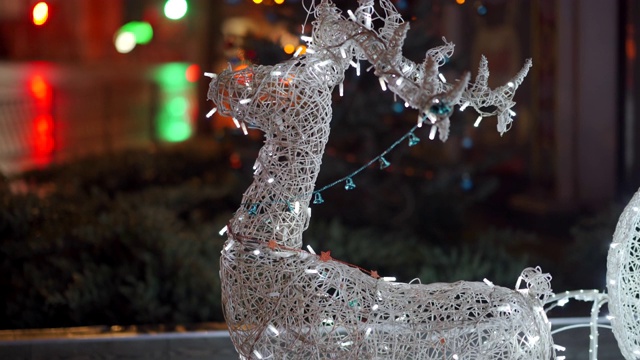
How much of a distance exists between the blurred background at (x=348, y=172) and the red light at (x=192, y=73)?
4.19 ft

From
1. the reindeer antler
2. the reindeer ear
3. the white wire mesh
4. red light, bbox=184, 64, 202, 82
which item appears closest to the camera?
the reindeer antler

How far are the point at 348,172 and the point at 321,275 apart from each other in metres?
3.05

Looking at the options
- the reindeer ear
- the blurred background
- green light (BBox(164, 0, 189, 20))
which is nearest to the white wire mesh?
the reindeer ear

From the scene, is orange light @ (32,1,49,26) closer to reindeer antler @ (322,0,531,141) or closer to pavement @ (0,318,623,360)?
pavement @ (0,318,623,360)

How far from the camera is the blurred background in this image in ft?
13.9

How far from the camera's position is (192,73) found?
15.0 metres

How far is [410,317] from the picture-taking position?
7.26 feet

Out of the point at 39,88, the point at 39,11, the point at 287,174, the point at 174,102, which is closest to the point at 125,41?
the point at 39,11

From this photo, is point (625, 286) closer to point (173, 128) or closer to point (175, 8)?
point (175, 8)

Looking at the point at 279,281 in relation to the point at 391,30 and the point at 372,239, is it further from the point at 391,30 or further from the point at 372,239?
the point at 372,239

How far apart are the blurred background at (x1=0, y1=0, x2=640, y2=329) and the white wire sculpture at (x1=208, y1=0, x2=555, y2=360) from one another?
0.73 feet

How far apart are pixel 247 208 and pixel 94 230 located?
2466 mm

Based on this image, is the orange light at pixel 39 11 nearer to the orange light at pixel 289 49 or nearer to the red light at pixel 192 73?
the orange light at pixel 289 49

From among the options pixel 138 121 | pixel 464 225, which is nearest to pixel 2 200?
pixel 464 225
